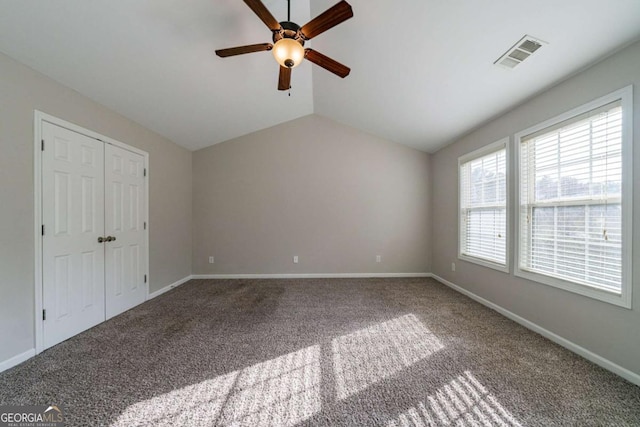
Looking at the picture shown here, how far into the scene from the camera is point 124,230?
3049 mm

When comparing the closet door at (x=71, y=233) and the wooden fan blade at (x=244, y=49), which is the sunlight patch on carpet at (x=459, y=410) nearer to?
the wooden fan blade at (x=244, y=49)

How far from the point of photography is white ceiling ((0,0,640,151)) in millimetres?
1761

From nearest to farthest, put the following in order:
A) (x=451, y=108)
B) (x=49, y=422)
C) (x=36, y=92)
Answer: (x=49, y=422)
(x=36, y=92)
(x=451, y=108)

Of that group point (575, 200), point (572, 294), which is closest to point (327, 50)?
point (575, 200)

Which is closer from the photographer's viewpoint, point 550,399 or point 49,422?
point 49,422

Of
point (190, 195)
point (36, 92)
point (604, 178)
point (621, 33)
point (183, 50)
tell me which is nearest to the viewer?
point (621, 33)

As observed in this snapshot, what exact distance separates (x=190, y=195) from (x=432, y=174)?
188 inches

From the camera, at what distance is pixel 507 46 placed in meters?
2.03

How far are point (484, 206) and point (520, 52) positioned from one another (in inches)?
76.0

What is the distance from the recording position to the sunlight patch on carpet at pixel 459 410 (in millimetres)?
1391

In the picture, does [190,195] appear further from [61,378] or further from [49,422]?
[49,422]

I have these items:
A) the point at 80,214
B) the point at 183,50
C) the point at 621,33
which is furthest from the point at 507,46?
the point at 80,214

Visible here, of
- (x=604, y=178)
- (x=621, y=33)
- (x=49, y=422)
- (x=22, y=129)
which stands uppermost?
(x=621, y=33)

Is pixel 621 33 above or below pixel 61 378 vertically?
above
